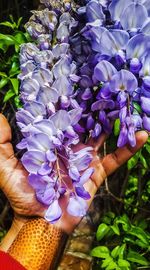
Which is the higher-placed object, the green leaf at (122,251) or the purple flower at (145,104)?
the purple flower at (145,104)

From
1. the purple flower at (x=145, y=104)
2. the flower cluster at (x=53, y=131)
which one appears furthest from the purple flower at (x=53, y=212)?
the purple flower at (x=145, y=104)

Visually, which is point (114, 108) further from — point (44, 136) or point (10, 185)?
point (10, 185)

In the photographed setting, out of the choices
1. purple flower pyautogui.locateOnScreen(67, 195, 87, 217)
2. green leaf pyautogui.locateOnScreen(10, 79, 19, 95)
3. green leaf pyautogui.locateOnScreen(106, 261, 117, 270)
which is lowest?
green leaf pyautogui.locateOnScreen(106, 261, 117, 270)

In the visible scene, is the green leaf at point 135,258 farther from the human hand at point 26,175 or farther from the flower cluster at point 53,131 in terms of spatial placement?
the flower cluster at point 53,131

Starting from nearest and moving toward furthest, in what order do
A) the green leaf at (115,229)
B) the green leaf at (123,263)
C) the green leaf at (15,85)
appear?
the green leaf at (15,85) < the green leaf at (123,263) < the green leaf at (115,229)

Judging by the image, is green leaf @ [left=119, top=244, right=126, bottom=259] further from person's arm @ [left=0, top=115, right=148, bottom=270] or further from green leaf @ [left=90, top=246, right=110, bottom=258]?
person's arm @ [left=0, top=115, right=148, bottom=270]

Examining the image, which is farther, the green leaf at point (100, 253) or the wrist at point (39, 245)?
the green leaf at point (100, 253)

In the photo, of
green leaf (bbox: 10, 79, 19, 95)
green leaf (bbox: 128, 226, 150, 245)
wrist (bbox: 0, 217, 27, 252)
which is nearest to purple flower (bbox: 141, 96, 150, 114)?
wrist (bbox: 0, 217, 27, 252)

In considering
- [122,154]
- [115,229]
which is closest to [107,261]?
[115,229]
